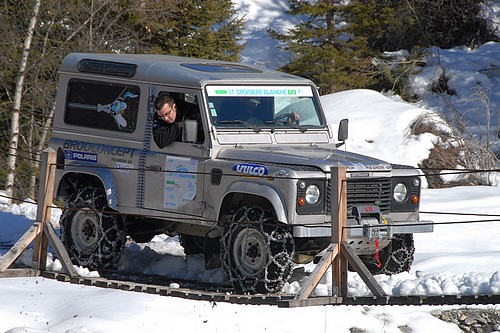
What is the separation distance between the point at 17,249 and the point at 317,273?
3.28m

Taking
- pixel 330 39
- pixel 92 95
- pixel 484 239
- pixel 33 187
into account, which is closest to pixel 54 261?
pixel 92 95

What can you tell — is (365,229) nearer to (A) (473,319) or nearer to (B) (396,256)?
(B) (396,256)

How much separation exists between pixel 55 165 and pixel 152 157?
1030 mm

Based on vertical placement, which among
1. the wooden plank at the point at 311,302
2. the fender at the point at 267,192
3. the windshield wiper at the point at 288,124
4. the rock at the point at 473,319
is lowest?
the rock at the point at 473,319

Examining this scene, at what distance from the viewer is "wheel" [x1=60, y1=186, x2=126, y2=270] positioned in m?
10.6

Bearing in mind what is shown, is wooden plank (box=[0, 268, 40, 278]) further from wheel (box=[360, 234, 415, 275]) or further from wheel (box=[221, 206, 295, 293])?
wheel (box=[360, 234, 415, 275])

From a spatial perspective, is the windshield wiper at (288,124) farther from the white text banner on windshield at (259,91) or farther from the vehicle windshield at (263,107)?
the white text banner on windshield at (259,91)

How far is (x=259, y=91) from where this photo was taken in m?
10.2

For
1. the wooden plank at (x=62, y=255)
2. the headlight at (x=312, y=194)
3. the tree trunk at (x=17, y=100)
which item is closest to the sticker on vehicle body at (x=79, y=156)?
the wooden plank at (x=62, y=255)

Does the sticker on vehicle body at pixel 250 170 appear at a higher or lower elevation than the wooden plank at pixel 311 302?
higher

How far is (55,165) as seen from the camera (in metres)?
10.3

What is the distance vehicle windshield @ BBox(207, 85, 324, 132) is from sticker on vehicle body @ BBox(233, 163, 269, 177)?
26.8 inches

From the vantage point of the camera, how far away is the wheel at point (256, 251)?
897cm

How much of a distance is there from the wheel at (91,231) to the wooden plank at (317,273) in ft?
8.96
